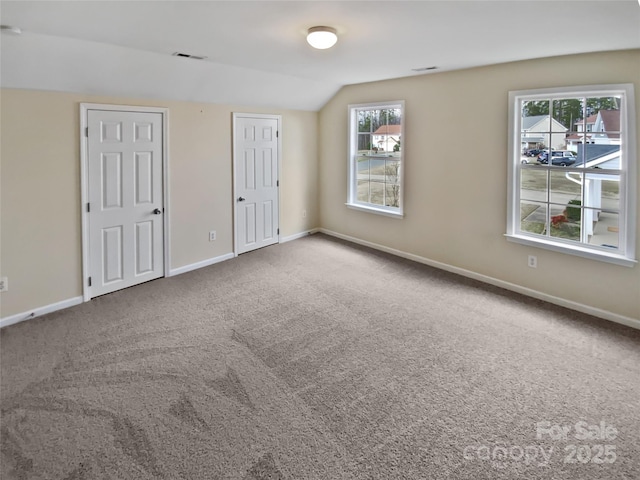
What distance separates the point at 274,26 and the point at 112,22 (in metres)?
1.14

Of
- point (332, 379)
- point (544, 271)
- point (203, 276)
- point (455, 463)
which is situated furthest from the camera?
point (203, 276)

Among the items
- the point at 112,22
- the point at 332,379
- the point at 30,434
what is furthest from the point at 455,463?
the point at 112,22

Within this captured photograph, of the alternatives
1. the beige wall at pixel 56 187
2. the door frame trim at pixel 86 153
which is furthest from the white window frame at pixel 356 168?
the door frame trim at pixel 86 153

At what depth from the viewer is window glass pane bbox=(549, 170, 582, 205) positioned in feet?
12.8

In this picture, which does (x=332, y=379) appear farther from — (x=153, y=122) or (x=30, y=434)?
(x=153, y=122)

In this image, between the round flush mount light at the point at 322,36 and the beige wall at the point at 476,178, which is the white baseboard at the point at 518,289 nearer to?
the beige wall at the point at 476,178

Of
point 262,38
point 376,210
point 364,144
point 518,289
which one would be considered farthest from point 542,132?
point 262,38

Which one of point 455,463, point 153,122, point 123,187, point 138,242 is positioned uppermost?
point 153,122

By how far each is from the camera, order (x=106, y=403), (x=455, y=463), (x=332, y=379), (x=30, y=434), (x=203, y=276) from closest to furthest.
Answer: (x=455, y=463)
(x=30, y=434)
(x=106, y=403)
(x=332, y=379)
(x=203, y=276)

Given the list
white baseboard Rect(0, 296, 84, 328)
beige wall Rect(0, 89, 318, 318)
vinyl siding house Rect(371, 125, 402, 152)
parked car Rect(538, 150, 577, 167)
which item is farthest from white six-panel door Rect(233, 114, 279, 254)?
parked car Rect(538, 150, 577, 167)

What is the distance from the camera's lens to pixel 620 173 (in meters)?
3.56

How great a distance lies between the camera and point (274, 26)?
2947mm

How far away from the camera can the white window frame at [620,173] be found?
3441 millimetres

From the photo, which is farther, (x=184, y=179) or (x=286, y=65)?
(x=184, y=179)
